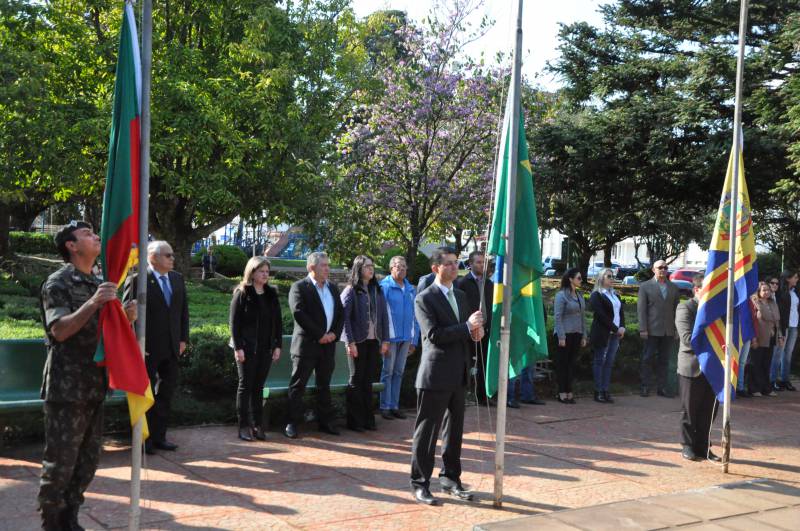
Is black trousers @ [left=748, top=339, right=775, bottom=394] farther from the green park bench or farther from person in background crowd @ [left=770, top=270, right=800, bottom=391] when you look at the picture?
the green park bench

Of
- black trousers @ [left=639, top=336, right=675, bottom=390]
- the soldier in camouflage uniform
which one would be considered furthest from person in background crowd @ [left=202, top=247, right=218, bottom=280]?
the soldier in camouflage uniform

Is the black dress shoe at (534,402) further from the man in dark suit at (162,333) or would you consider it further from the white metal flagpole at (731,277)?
the man in dark suit at (162,333)

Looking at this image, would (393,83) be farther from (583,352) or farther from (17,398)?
(17,398)

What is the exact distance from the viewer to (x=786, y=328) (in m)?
13.6

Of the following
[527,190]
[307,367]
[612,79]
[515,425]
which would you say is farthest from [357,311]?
[612,79]

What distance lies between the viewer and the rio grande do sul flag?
4.65 metres

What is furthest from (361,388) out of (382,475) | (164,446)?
(164,446)

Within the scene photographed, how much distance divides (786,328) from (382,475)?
9.20m

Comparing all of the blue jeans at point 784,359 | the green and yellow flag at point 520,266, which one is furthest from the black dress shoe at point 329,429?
the blue jeans at point 784,359

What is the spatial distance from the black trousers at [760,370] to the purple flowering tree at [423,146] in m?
8.45

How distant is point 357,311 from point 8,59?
10.6 m

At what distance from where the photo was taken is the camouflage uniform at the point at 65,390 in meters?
4.86

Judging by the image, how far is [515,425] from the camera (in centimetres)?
950

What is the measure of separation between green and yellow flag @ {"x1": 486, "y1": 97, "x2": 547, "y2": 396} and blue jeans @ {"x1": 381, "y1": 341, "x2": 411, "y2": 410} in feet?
10.6
